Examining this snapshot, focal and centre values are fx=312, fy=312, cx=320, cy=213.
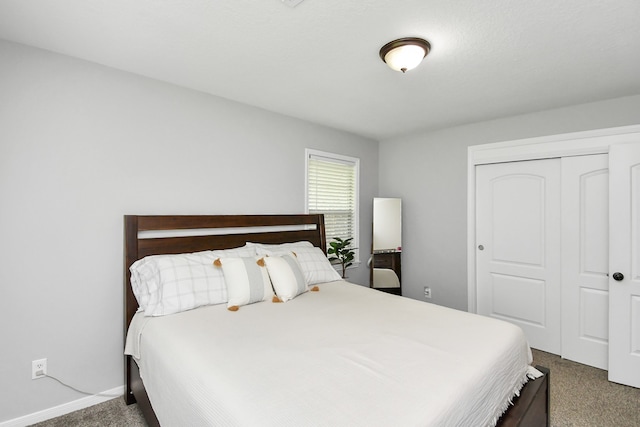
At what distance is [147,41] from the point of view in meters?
1.94

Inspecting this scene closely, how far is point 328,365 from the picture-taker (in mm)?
1388

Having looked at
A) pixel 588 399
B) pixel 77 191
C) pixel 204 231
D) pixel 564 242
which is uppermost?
pixel 77 191

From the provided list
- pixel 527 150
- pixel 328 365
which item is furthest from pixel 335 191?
pixel 328 365

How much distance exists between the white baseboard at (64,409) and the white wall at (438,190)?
3384 millimetres

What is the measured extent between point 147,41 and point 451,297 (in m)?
3.89

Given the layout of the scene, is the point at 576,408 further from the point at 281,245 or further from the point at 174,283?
the point at 174,283

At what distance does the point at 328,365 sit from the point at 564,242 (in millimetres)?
2926

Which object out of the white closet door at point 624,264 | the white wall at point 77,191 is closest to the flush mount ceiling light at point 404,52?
the white wall at point 77,191

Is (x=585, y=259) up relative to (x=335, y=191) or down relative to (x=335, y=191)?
down

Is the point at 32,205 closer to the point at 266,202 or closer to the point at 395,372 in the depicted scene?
the point at 266,202

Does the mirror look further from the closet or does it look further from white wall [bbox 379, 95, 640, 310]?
the closet

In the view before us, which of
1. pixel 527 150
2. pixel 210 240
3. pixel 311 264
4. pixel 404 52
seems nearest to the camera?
pixel 404 52

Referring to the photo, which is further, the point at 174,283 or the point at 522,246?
the point at 522,246

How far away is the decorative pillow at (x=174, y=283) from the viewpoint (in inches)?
81.5
